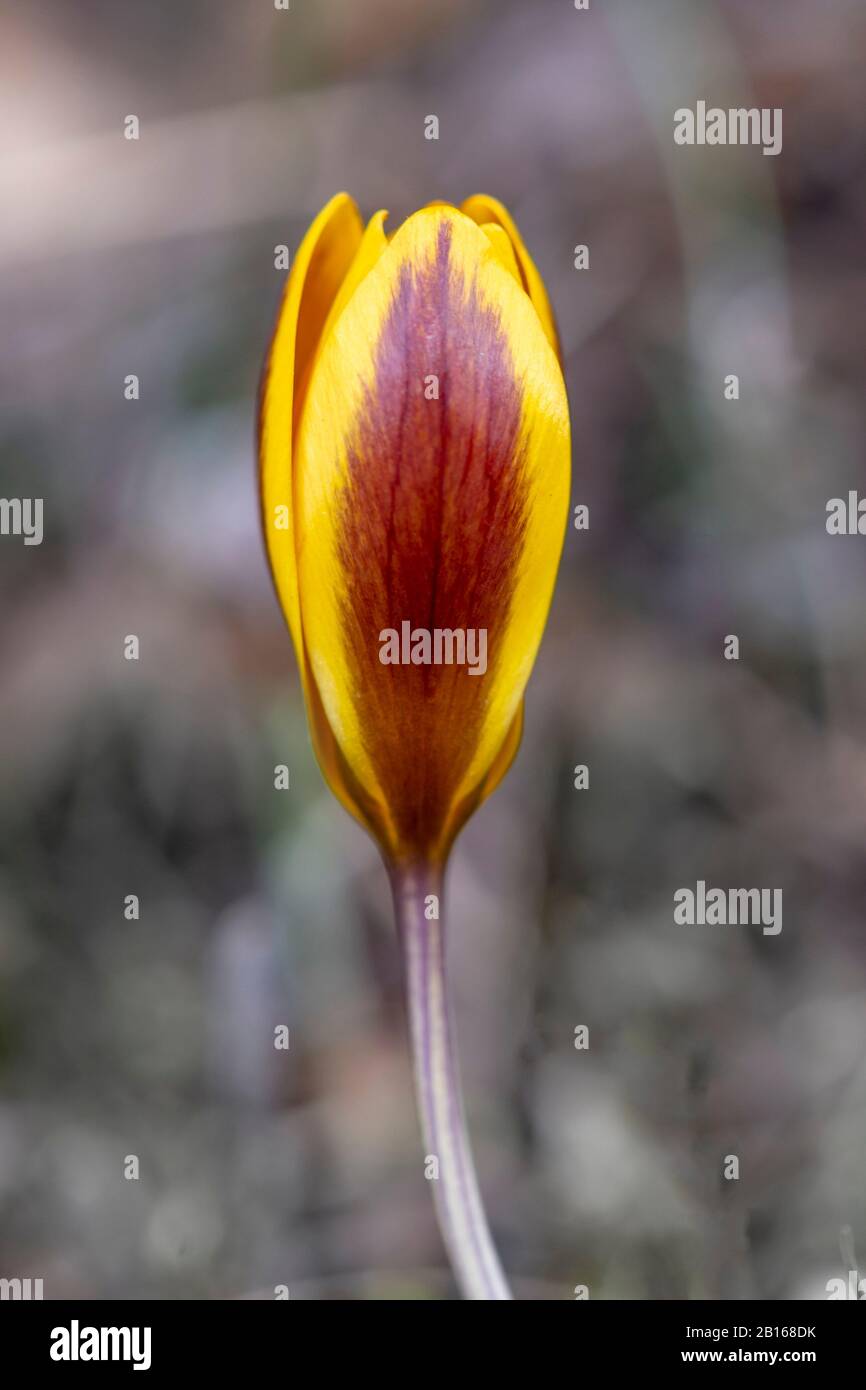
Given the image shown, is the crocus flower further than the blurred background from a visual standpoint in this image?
No

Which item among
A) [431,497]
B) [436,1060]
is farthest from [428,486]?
[436,1060]

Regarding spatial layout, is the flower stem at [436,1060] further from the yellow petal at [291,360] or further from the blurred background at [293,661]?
the blurred background at [293,661]

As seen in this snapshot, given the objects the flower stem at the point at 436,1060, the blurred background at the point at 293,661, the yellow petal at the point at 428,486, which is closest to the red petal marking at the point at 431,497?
the yellow petal at the point at 428,486

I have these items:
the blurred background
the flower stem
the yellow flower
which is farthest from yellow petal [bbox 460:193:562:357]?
the blurred background

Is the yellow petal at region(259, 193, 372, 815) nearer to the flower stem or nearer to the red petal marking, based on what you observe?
the red petal marking

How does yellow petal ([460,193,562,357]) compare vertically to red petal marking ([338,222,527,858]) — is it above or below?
above

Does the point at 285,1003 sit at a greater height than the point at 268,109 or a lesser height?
lesser

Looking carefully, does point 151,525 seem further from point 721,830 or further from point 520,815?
point 721,830

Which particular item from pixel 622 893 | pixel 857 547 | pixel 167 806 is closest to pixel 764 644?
pixel 857 547
